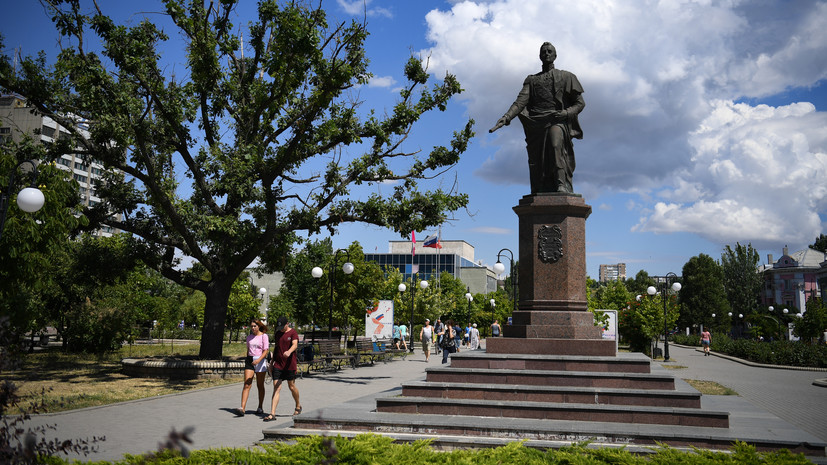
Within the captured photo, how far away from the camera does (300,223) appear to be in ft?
52.3

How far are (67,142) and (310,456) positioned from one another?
1390 centimetres

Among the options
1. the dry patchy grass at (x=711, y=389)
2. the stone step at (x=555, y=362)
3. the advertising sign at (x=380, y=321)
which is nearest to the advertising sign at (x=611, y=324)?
the dry patchy grass at (x=711, y=389)

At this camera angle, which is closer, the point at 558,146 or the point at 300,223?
the point at 558,146

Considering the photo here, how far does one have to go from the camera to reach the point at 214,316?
1667 centimetres

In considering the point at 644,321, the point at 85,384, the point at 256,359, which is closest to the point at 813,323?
the point at 644,321

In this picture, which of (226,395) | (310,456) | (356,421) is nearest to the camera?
(310,456)

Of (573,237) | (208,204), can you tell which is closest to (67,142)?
(208,204)

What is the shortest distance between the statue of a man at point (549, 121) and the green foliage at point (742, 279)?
240 ft

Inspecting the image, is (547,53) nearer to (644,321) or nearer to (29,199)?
(29,199)

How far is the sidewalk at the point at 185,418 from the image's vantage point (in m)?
7.62

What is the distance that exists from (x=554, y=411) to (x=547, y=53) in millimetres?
7554

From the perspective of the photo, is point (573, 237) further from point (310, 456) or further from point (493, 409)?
point (310, 456)

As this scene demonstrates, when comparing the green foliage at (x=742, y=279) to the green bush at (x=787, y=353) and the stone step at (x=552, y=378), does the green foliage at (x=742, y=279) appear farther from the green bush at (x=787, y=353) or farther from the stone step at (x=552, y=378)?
the stone step at (x=552, y=378)

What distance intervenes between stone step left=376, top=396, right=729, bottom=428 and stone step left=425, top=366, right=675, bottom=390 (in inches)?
28.6
